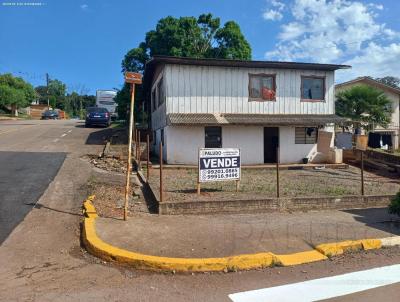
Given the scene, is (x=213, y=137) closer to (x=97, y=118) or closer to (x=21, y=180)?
(x=21, y=180)

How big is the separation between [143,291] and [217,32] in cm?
3254

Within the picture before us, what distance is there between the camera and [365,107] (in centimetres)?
2553

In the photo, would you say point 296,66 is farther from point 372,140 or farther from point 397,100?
point 397,100

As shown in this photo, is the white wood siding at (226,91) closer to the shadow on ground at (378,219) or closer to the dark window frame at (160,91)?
the dark window frame at (160,91)

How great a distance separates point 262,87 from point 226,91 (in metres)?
1.98

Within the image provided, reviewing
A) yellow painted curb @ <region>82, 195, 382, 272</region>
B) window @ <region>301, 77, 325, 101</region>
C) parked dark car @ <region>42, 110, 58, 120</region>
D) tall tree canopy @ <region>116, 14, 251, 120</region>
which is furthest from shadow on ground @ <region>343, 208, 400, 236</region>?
parked dark car @ <region>42, 110, 58, 120</region>

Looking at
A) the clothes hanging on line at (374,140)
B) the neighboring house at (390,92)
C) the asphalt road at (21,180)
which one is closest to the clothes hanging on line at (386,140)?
the clothes hanging on line at (374,140)

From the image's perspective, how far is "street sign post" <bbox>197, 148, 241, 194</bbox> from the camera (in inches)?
417

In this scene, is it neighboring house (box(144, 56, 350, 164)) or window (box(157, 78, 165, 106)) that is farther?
window (box(157, 78, 165, 106))

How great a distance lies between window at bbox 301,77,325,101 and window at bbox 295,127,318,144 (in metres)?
1.57

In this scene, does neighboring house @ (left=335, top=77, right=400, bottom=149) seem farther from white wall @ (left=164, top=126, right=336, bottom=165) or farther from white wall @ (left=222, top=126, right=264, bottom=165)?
white wall @ (left=222, top=126, right=264, bottom=165)

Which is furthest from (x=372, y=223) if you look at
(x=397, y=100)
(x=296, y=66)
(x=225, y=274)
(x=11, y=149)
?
(x=397, y=100)

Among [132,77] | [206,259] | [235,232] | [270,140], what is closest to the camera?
[206,259]

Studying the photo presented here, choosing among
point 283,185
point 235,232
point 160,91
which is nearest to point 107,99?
point 160,91
